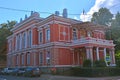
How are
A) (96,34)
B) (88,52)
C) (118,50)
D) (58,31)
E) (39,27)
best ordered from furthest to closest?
1. (118,50)
2. (96,34)
3. (39,27)
4. (58,31)
5. (88,52)

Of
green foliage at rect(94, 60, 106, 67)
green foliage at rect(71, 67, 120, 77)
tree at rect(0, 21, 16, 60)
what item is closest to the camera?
green foliage at rect(71, 67, 120, 77)

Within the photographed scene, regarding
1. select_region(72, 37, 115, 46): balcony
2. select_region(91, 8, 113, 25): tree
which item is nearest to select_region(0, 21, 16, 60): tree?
select_region(91, 8, 113, 25): tree

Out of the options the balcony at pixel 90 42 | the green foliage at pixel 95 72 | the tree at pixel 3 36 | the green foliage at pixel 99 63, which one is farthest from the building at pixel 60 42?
the tree at pixel 3 36

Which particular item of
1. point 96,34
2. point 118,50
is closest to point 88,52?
point 96,34

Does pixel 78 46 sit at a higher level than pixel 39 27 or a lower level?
lower

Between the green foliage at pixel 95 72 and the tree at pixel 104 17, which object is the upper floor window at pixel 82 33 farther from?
the tree at pixel 104 17

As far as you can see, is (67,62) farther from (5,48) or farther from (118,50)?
(5,48)

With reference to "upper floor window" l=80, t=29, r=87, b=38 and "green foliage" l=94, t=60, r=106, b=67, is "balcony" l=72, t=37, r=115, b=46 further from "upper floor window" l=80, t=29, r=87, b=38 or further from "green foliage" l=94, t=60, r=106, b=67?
"upper floor window" l=80, t=29, r=87, b=38

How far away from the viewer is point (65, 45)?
4075 cm

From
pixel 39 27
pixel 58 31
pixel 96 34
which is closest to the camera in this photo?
pixel 58 31

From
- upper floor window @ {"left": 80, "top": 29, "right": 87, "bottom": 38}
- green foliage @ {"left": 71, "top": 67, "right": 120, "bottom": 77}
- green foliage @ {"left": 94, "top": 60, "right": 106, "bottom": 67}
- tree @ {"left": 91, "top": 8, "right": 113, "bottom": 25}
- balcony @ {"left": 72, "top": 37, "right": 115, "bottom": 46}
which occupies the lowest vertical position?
green foliage @ {"left": 71, "top": 67, "right": 120, "bottom": 77}

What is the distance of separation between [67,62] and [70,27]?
7.03 metres

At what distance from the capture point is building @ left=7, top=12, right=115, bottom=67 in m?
39.1

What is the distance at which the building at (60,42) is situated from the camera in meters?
39.1
